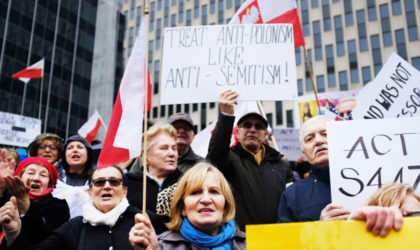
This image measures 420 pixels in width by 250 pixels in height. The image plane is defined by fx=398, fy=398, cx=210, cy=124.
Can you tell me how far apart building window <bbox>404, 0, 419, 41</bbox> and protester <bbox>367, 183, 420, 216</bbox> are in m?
42.7

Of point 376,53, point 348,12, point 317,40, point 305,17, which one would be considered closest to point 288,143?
point 376,53

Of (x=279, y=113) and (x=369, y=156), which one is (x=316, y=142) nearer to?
(x=369, y=156)

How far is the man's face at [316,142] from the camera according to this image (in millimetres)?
2900

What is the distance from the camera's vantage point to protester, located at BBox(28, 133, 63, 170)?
455 cm

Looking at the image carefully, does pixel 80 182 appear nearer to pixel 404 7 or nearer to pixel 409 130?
pixel 409 130

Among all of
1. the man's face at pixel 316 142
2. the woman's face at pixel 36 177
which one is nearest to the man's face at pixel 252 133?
the man's face at pixel 316 142

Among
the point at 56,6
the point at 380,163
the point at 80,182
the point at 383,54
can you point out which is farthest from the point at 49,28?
the point at 380,163

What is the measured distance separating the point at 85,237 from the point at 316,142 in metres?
1.78

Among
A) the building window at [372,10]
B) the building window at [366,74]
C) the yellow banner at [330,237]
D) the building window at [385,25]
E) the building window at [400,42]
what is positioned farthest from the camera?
the building window at [372,10]

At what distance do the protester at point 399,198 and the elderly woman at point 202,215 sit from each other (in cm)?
88

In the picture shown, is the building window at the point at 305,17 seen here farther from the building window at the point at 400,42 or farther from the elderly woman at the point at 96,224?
the elderly woman at the point at 96,224

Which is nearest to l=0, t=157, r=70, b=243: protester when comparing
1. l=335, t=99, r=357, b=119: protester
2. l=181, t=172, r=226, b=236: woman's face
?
l=181, t=172, r=226, b=236: woman's face

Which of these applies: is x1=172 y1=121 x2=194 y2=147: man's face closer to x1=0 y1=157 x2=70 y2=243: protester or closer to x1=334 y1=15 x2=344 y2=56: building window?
x1=0 y1=157 x2=70 y2=243: protester

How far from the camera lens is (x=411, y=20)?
131 feet
